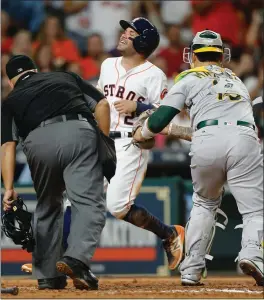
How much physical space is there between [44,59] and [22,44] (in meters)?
0.65

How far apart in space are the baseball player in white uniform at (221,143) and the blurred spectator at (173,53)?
6664 millimetres

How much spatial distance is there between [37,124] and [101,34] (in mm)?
7478

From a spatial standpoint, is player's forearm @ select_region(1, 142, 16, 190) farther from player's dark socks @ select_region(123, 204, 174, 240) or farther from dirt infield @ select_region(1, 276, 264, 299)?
player's dark socks @ select_region(123, 204, 174, 240)

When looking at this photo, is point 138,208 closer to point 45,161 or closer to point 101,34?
point 45,161

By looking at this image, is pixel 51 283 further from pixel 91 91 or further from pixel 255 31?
pixel 255 31

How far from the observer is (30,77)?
7.68m

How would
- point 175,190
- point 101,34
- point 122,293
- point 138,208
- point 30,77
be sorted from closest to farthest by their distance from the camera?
point 122,293 < point 30,77 < point 138,208 < point 175,190 < point 101,34

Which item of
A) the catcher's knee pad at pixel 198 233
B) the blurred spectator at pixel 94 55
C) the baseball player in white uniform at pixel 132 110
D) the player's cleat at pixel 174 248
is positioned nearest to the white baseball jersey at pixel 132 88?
the baseball player in white uniform at pixel 132 110

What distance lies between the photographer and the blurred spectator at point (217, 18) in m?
14.9

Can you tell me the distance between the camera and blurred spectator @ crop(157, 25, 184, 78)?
47.0 feet

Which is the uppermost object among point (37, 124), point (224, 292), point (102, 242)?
point (37, 124)

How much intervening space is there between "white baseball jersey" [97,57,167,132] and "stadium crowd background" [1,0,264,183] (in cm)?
489

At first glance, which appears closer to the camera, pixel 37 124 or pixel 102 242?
pixel 37 124

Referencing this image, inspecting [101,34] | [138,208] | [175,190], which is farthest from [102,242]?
[101,34]
